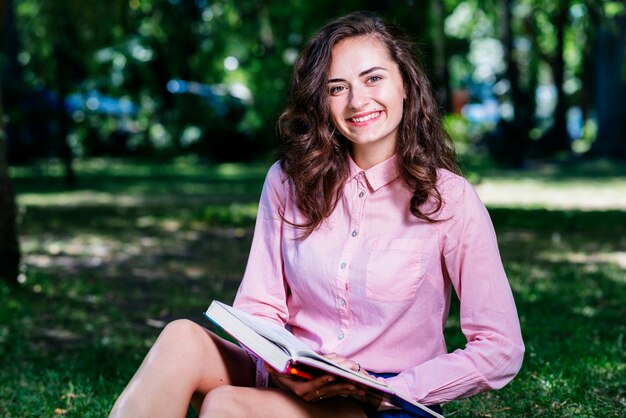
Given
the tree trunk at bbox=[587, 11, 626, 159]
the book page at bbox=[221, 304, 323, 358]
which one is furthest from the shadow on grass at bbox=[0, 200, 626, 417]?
the tree trunk at bbox=[587, 11, 626, 159]

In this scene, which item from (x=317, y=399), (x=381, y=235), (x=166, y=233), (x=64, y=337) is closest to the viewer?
(x=317, y=399)

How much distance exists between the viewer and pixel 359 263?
111 inches

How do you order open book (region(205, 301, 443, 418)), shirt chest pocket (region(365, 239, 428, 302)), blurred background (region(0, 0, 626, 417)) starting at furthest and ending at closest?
blurred background (region(0, 0, 626, 417)) → shirt chest pocket (region(365, 239, 428, 302)) → open book (region(205, 301, 443, 418))

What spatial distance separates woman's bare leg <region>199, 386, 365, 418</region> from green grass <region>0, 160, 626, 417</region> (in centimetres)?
135

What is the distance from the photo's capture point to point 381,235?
2.84m

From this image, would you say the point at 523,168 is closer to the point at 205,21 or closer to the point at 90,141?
the point at 205,21

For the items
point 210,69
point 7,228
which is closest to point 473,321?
point 7,228

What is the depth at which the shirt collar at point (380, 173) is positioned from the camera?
2.90 meters

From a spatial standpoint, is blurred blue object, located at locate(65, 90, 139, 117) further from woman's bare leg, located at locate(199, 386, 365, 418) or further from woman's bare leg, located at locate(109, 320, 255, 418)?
woman's bare leg, located at locate(199, 386, 365, 418)

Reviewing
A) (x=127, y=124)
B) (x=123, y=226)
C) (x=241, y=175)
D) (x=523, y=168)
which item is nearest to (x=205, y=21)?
(x=241, y=175)

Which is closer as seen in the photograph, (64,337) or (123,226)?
(64,337)

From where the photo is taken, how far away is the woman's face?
289 cm

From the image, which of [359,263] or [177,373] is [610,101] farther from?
[177,373]

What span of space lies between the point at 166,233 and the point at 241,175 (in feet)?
34.8
